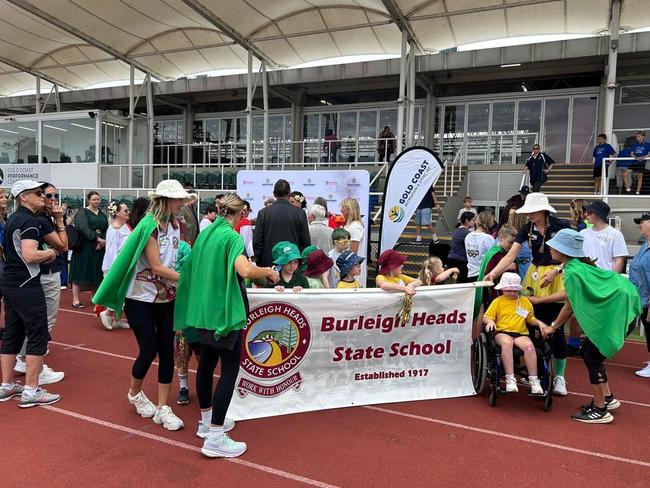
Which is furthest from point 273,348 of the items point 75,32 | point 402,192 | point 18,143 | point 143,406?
point 18,143

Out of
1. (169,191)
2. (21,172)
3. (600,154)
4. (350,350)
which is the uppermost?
(600,154)

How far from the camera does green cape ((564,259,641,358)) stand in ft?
13.7

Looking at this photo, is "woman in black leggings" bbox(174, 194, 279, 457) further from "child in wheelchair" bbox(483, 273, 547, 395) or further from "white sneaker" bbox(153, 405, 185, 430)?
"child in wheelchair" bbox(483, 273, 547, 395)

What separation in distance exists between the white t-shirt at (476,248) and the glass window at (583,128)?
13.0m

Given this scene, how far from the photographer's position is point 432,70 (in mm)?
16469

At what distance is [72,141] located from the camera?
20609mm

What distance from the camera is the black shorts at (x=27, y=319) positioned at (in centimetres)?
425

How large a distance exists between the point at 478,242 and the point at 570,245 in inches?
88.5

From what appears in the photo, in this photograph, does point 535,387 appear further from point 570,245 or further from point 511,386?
point 570,245

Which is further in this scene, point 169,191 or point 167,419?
point 167,419

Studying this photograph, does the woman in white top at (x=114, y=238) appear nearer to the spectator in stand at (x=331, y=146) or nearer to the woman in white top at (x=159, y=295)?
the woman in white top at (x=159, y=295)

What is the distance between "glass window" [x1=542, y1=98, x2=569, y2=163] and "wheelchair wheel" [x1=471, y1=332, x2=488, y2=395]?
1490 centimetres

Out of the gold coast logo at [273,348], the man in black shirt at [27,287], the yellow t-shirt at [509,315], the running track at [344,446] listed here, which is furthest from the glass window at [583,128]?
the man in black shirt at [27,287]

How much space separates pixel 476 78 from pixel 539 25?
3.62m
